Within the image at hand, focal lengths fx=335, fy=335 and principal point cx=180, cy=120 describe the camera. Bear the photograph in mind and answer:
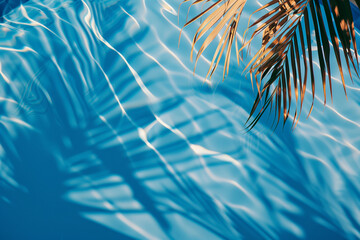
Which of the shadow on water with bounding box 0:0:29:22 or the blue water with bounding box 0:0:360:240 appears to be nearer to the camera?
the blue water with bounding box 0:0:360:240

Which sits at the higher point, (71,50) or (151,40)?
(71,50)

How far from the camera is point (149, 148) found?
1.98m

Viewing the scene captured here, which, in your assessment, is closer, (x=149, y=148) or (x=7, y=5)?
(x=149, y=148)

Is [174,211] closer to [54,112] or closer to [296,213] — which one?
[296,213]

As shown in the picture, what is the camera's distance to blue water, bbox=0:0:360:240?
173 centimetres

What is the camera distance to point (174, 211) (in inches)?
69.5

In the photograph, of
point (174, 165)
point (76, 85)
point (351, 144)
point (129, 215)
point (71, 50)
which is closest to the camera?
point (129, 215)

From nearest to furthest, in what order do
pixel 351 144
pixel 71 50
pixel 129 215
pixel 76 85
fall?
1. pixel 129 215
2. pixel 351 144
3. pixel 76 85
4. pixel 71 50

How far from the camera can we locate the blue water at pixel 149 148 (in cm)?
173

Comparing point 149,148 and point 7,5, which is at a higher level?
point 7,5

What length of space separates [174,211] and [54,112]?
98cm

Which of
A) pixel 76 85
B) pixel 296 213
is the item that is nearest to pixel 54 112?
pixel 76 85

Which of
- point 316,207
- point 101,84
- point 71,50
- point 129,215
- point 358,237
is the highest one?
point 71,50

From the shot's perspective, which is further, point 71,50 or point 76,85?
point 71,50
